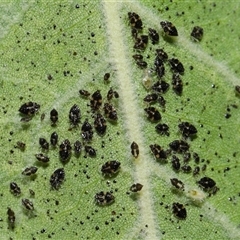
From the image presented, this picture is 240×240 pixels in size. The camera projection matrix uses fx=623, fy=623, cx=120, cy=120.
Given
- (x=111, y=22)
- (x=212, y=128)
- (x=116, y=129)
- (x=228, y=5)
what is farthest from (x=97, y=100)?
(x=228, y=5)

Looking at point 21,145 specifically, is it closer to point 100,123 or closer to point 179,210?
point 100,123

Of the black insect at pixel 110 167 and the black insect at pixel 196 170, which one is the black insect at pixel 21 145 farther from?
the black insect at pixel 196 170

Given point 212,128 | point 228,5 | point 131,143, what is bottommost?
point 131,143

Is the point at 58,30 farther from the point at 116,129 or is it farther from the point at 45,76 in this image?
the point at 116,129

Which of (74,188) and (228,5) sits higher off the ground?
(228,5)

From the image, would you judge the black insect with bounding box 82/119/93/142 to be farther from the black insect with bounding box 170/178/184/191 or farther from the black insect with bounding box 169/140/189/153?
the black insect with bounding box 170/178/184/191

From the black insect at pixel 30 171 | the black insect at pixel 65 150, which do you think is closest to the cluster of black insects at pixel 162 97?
the black insect at pixel 65 150

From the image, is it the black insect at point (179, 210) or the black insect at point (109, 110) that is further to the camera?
the black insect at point (179, 210)
